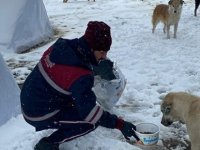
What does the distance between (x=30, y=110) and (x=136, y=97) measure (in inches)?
87.7

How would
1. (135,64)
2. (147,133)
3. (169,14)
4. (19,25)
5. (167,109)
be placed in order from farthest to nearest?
(169,14)
(19,25)
(135,64)
(167,109)
(147,133)

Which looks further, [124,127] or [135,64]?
[135,64]

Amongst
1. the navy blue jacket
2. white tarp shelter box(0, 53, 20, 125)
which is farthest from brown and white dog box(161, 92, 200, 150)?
white tarp shelter box(0, 53, 20, 125)

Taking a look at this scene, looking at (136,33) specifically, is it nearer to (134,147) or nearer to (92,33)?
(134,147)

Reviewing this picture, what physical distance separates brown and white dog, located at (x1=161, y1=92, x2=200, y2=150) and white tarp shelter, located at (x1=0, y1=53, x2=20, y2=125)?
74.1 inches

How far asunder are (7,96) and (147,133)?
1.95 m

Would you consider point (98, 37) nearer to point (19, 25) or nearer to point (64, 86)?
point (64, 86)

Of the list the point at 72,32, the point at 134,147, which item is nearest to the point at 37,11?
the point at 72,32

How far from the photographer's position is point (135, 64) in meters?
7.18

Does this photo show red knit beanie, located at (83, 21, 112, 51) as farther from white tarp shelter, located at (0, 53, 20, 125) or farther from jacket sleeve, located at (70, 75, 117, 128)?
white tarp shelter, located at (0, 53, 20, 125)

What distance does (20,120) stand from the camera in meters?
4.85

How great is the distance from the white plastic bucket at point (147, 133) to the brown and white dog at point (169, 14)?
5.49 meters

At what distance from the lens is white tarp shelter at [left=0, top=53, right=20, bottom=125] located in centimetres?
484

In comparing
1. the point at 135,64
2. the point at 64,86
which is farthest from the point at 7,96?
the point at 135,64
